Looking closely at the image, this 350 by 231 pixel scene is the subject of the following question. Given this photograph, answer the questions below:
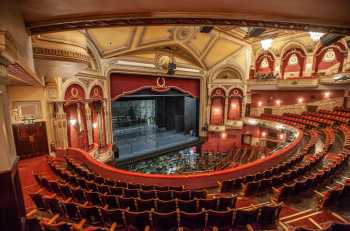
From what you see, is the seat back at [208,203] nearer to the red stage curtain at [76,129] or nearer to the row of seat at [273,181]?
the row of seat at [273,181]

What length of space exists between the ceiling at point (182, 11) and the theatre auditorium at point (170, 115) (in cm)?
2

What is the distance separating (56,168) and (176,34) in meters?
7.85

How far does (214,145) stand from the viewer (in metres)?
13.7

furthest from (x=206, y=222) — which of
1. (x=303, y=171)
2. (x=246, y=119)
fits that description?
(x=246, y=119)

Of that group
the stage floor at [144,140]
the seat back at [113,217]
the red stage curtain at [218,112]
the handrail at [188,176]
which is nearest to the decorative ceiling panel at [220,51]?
the red stage curtain at [218,112]

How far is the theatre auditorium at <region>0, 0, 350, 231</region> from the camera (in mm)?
1970

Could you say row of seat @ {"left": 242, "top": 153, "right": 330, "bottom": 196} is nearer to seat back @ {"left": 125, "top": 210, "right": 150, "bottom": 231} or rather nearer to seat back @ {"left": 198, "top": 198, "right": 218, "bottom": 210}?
seat back @ {"left": 198, "top": 198, "right": 218, "bottom": 210}

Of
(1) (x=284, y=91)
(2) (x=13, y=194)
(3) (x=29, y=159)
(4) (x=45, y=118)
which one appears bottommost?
(3) (x=29, y=159)

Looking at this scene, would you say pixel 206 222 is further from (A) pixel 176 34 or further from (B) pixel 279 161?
(A) pixel 176 34

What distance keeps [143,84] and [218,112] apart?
266 inches

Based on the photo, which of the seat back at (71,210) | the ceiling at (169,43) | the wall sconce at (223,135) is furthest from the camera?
the wall sconce at (223,135)

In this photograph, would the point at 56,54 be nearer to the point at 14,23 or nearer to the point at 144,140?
the point at 14,23

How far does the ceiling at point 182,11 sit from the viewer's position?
1.73 m

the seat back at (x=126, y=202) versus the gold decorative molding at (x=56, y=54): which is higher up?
the gold decorative molding at (x=56, y=54)
